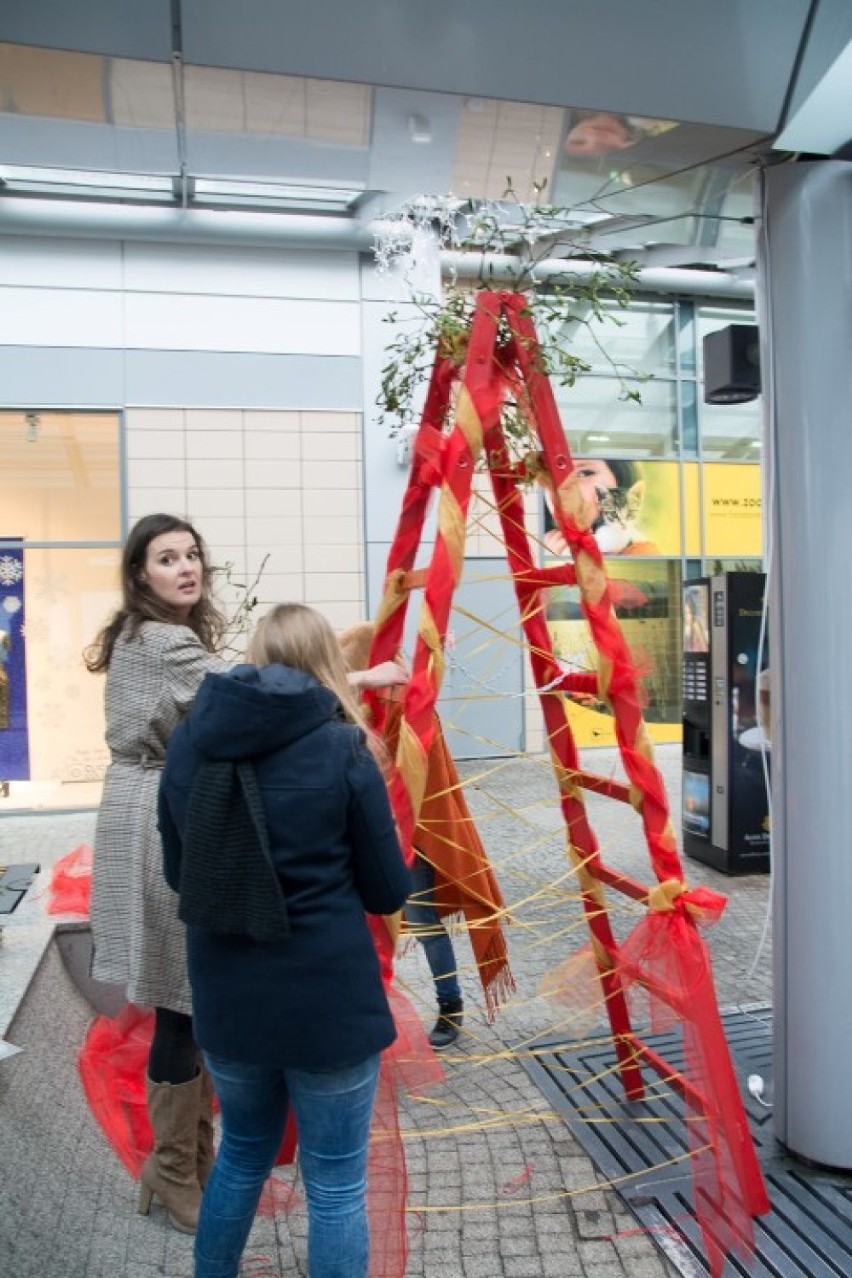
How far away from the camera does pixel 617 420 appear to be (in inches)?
448

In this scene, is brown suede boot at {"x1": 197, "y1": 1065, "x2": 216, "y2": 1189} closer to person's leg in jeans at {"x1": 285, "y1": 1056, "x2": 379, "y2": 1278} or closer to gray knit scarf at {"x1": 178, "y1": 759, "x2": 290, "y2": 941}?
person's leg in jeans at {"x1": 285, "y1": 1056, "x2": 379, "y2": 1278}

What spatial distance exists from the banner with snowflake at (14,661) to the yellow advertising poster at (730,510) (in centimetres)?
718

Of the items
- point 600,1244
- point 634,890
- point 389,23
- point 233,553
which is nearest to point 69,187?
point 233,553

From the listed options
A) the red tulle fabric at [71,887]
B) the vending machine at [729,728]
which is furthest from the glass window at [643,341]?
the red tulle fabric at [71,887]

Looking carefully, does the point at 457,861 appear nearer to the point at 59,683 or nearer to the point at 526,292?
the point at 526,292

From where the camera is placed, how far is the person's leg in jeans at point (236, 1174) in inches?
80.9

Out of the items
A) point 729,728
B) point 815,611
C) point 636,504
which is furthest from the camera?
point 636,504

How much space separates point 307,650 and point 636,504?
9728 millimetres

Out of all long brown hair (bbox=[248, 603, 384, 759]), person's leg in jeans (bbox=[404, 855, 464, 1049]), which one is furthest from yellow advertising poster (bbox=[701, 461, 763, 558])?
long brown hair (bbox=[248, 603, 384, 759])

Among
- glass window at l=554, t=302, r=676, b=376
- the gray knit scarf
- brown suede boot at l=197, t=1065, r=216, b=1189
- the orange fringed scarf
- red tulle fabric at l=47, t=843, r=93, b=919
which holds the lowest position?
brown suede boot at l=197, t=1065, r=216, b=1189

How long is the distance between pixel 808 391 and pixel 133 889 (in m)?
2.22

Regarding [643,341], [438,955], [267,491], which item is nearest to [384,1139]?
[438,955]

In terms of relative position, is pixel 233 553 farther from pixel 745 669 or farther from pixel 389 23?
pixel 389 23

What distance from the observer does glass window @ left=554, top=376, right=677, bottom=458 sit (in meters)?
11.3
